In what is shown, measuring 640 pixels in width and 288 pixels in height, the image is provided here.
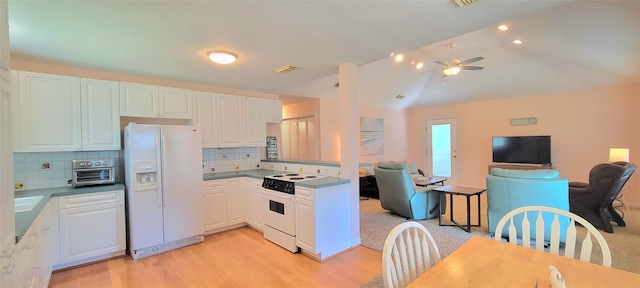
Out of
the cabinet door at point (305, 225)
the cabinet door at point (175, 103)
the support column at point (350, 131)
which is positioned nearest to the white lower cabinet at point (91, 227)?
the cabinet door at point (175, 103)

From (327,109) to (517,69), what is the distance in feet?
12.9

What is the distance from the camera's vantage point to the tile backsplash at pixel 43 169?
9.63ft

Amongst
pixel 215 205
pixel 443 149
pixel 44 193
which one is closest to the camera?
pixel 44 193

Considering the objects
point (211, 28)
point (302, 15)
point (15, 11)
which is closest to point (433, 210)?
point (302, 15)

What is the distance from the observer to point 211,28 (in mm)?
2279

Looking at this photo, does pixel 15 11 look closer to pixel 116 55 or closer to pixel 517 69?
pixel 116 55

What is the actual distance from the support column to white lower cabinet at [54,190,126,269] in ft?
8.48

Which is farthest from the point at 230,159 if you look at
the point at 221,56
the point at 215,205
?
the point at 221,56

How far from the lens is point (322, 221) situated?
2957 mm

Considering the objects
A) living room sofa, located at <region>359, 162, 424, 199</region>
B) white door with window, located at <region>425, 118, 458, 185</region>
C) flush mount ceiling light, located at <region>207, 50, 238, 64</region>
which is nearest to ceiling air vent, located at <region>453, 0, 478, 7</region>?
flush mount ceiling light, located at <region>207, 50, 238, 64</region>

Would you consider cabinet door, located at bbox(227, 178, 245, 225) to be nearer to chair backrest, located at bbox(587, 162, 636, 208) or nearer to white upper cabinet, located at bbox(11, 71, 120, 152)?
white upper cabinet, located at bbox(11, 71, 120, 152)

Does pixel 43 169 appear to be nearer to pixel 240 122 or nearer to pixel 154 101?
pixel 154 101

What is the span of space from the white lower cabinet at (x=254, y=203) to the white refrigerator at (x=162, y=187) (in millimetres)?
674

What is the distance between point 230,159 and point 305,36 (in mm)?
2744
